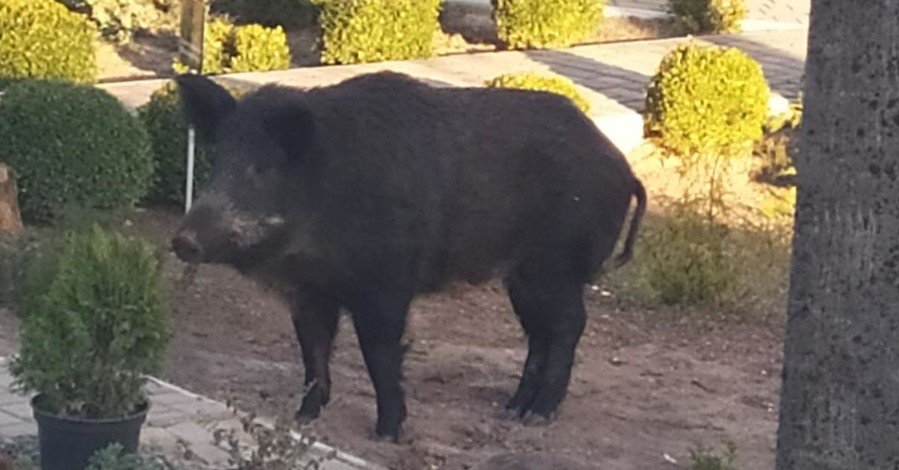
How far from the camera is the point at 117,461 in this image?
16.1ft

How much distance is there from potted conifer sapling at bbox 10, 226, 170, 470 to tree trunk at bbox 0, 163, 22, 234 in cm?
348

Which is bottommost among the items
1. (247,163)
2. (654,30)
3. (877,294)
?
(654,30)

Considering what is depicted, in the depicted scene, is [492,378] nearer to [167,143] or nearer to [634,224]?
[634,224]

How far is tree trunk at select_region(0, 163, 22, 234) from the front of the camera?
8.72 metres

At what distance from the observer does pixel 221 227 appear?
231 inches

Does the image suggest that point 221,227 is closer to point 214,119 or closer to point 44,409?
point 214,119

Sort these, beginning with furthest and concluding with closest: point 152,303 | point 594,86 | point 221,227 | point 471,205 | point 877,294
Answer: point 594,86 → point 471,205 → point 221,227 → point 152,303 → point 877,294

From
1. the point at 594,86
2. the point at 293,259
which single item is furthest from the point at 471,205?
the point at 594,86

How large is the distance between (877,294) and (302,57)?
1267 centimetres

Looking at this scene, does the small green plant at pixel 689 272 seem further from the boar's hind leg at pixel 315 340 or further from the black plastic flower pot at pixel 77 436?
the black plastic flower pot at pixel 77 436

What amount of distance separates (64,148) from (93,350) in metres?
4.39

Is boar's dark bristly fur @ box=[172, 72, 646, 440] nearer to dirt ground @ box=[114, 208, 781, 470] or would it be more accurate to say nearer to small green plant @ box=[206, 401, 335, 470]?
dirt ground @ box=[114, 208, 781, 470]

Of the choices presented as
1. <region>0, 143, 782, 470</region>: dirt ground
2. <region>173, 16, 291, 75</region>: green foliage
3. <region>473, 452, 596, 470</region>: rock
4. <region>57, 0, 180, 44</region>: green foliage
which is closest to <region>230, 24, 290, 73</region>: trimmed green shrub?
<region>173, 16, 291, 75</region>: green foliage

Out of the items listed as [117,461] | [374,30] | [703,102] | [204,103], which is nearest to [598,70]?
[374,30]
